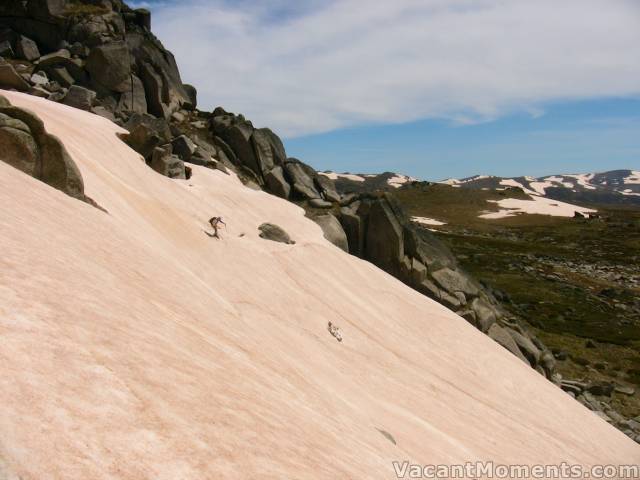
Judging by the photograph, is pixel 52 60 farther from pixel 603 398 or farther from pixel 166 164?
pixel 603 398

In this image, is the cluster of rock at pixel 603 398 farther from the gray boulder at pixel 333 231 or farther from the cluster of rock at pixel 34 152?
the cluster of rock at pixel 34 152

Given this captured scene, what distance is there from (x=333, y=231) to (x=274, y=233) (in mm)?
9628

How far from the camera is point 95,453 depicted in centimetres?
533

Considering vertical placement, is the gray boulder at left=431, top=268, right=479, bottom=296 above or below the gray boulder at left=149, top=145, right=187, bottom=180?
below

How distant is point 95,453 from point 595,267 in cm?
13620

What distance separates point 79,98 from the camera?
1524 inches

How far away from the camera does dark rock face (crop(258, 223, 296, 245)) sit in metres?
34.1

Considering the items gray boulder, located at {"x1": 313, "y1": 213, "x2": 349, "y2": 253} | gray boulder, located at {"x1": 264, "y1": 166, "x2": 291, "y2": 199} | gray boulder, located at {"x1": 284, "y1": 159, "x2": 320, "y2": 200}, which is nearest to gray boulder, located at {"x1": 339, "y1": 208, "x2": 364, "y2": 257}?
gray boulder, located at {"x1": 313, "y1": 213, "x2": 349, "y2": 253}

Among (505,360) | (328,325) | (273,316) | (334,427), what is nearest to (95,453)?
(334,427)

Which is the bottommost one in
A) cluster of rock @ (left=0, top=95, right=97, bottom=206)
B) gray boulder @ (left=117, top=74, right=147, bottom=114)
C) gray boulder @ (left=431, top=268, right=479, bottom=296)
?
gray boulder @ (left=431, top=268, right=479, bottom=296)

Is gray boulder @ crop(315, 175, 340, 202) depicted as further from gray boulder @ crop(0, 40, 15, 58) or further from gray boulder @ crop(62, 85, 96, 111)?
gray boulder @ crop(0, 40, 15, 58)

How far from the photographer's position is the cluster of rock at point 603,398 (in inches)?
1603

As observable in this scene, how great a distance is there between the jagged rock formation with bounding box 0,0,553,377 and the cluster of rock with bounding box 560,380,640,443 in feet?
15.0

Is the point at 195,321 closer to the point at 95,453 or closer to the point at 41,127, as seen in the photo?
the point at 95,453
